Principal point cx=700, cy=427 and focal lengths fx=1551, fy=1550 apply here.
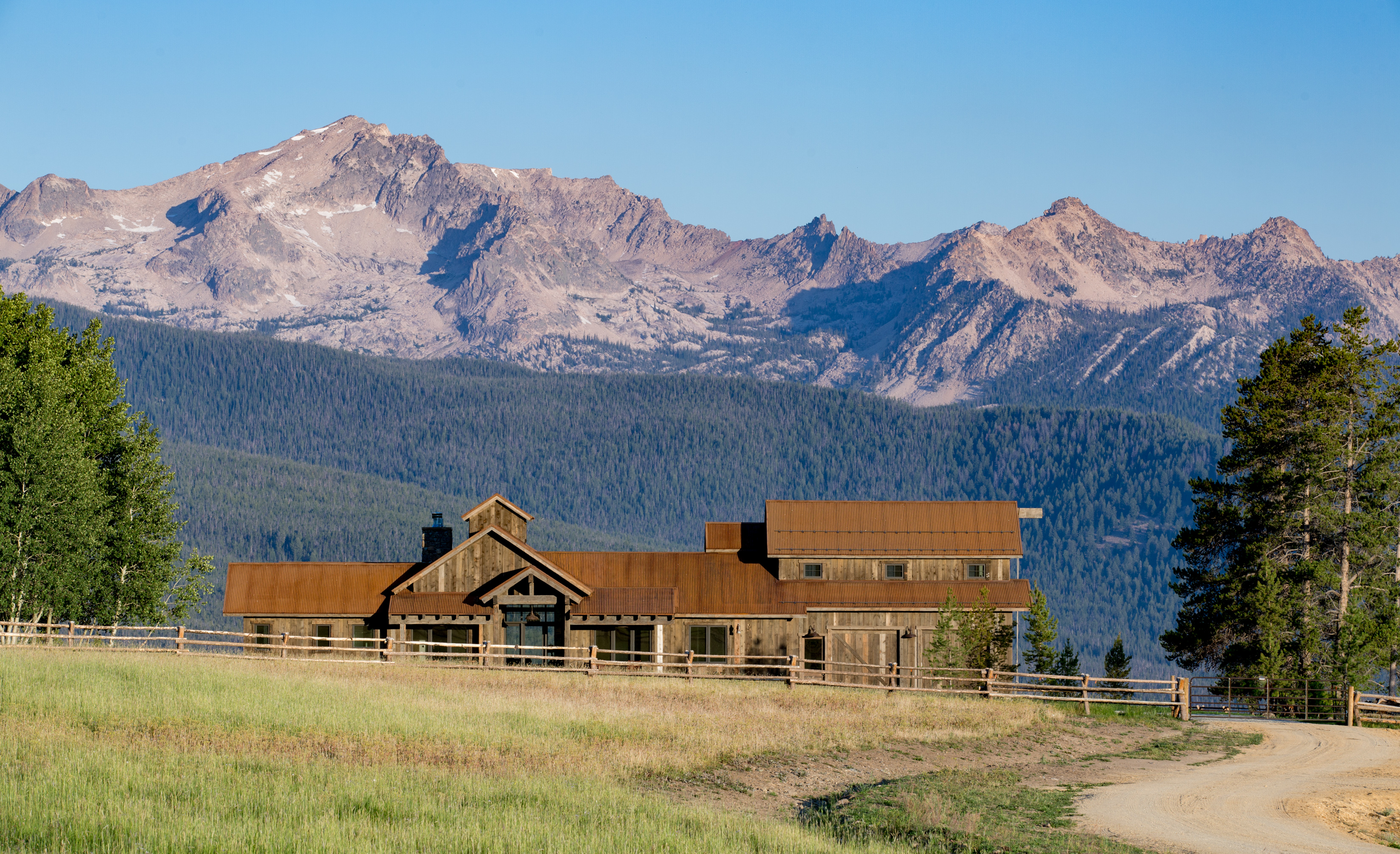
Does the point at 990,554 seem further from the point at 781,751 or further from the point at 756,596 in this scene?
the point at 781,751

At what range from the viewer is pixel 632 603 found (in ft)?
200

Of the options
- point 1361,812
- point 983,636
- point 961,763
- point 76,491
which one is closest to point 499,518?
point 76,491

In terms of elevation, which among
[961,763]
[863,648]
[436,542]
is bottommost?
[961,763]

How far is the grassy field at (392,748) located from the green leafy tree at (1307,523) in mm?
11340

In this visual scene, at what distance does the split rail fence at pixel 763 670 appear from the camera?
52.3 metres

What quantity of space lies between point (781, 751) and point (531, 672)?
17691mm

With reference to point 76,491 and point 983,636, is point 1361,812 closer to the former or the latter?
point 983,636

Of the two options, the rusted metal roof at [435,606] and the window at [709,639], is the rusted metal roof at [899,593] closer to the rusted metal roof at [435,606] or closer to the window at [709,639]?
the window at [709,639]

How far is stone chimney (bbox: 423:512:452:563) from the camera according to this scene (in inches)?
2518

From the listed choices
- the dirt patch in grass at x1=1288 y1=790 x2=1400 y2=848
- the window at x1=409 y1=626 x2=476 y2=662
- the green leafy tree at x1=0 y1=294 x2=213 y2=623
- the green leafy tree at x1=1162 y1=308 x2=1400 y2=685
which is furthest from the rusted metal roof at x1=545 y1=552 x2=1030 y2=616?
the dirt patch in grass at x1=1288 y1=790 x2=1400 y2=848

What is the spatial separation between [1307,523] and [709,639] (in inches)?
915

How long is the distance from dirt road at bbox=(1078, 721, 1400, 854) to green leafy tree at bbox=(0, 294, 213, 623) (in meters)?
36.4

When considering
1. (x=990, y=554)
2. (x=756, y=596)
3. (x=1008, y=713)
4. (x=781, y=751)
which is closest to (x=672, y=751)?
(x=781, y=751)

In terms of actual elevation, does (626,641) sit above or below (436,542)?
below
